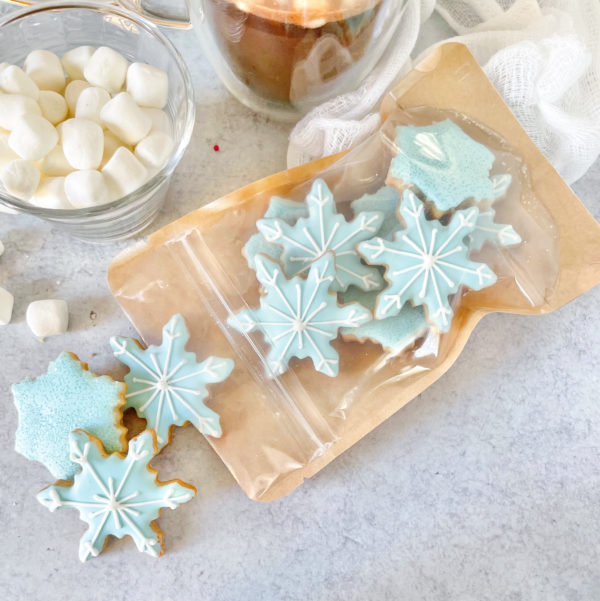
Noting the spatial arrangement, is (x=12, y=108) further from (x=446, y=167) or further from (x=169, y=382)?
(x=446, y=167)

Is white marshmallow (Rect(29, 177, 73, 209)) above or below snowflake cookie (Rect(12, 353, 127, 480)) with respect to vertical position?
above

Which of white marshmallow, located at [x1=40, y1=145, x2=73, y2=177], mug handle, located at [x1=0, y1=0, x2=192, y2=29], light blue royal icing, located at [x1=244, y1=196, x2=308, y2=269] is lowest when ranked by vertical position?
light blue royal icing, located at [x1=244, y1=196, x2=308, y2=269]

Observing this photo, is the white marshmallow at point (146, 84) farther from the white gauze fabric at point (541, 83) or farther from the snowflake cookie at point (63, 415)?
the snowflake cookie at point (63, 415)

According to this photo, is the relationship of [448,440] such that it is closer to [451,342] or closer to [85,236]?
[451,342]

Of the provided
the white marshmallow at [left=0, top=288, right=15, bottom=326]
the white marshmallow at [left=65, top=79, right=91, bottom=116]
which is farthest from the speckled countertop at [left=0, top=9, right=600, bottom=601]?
the white marshmallow at [left=65, top=79, right=91, bottom=116]

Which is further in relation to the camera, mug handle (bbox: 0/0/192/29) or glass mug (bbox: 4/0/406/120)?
mug handle (bbox: 0/0/192/29)

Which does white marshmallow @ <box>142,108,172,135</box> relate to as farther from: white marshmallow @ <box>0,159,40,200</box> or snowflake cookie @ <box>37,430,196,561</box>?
snowflake cookie @ <box>37,430,196,561</box>

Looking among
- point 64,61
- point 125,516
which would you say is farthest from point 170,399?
point 64,61
